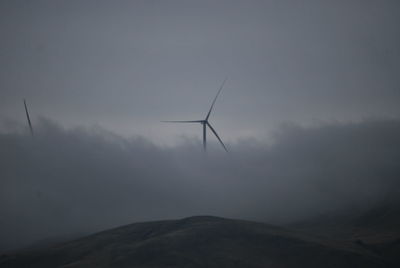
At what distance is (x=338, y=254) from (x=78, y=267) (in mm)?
116861

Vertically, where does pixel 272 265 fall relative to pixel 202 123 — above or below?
below

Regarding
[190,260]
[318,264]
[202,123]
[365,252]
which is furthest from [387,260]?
[202,123]

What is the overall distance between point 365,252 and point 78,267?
134 metres

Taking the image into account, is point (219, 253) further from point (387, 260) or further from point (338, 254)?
point (387, 260)

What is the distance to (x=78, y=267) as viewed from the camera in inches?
7239

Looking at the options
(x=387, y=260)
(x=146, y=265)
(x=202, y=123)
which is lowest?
(x=387, y=260)

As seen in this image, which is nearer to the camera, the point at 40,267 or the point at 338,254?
the point at 338,254

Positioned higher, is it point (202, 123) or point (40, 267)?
point (202, 123)

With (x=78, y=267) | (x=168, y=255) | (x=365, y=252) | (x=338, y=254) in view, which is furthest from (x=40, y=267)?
(x=365, y=252)

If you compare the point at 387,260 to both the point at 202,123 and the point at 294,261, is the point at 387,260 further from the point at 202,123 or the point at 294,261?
the point at 202,123

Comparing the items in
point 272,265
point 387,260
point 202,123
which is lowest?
point 387,260

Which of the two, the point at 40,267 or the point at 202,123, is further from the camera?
the point at 40,267

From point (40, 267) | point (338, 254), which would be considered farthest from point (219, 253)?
point (40, 267)

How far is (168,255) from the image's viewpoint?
193 metres
